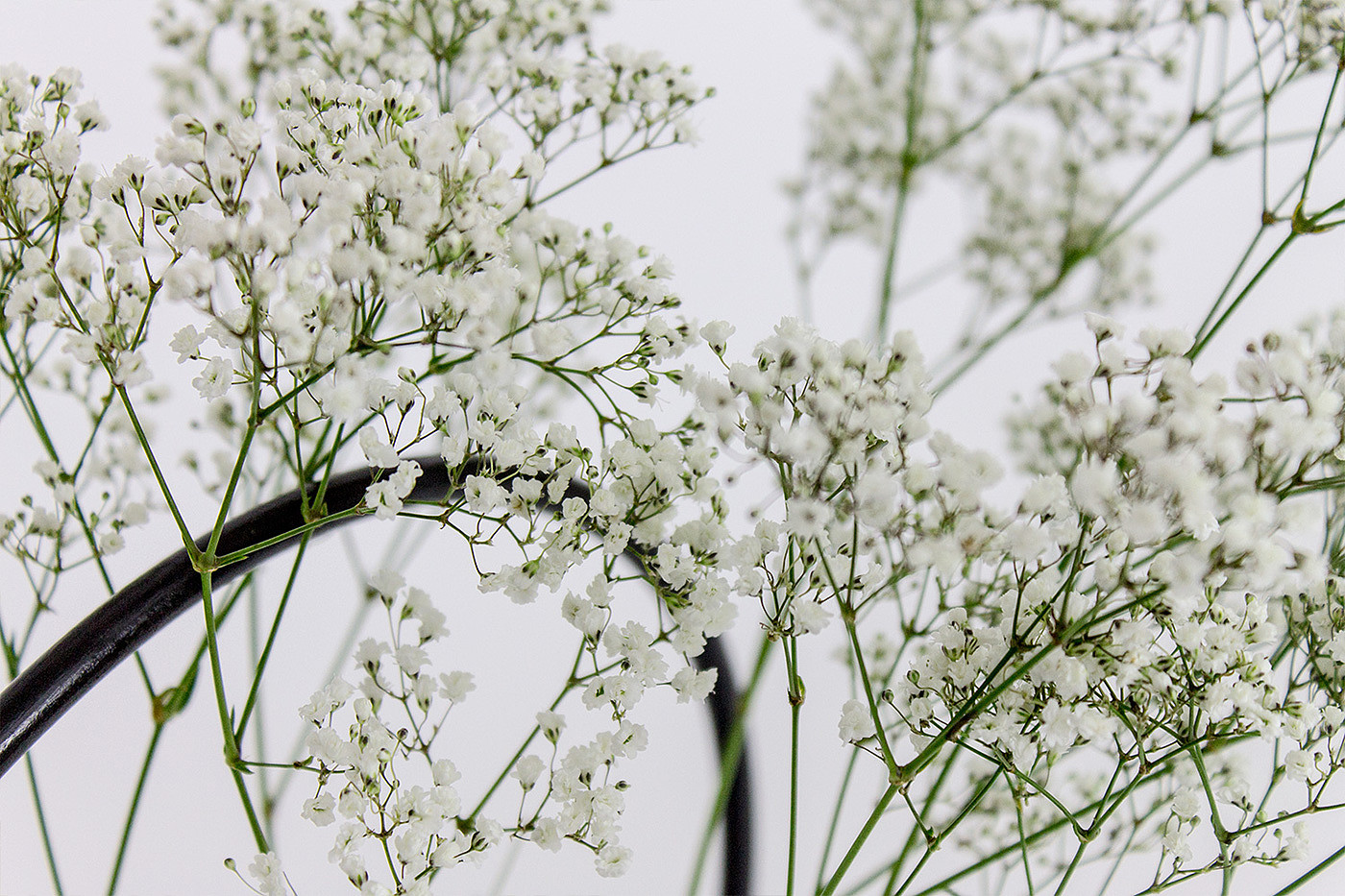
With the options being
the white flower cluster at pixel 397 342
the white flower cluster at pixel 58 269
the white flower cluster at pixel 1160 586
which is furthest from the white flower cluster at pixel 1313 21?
the white flower cluster at pixel 58 269

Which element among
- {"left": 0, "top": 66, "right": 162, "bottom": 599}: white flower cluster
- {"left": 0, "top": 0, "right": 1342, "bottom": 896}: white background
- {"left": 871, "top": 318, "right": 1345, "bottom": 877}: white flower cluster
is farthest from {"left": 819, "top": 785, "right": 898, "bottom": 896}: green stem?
{"left": 0, "top": 0, "right": 1342, "bottom": 896}: white background

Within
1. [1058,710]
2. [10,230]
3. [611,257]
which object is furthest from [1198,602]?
[10,230]

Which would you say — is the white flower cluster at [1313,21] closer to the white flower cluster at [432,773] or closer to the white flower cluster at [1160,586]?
the white flower cluster at [1160,586]

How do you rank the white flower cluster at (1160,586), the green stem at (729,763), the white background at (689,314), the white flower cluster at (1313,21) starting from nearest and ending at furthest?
the white flower cluster at (1160,586) < the white flower cluster at (1313,21) < the green stem at (729,763) < the white background at (689,314)

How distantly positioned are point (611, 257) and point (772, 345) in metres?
0.12

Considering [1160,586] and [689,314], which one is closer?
[1160,586]

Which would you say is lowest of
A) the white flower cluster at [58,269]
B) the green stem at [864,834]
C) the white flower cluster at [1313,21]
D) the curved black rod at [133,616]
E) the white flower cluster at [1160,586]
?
the green stem at [864,834]

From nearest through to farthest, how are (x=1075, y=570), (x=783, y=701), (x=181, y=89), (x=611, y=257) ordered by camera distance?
(x=1075, y=570) → (x=611, y=257) → (x=181, y=89) → (x=783, y=701)

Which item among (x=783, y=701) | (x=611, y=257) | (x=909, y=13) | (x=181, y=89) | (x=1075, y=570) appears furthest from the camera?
(x=783, y=701)

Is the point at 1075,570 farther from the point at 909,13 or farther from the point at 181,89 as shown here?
the point at 909,13

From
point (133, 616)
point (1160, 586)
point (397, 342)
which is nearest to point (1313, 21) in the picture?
point (1160, 586)

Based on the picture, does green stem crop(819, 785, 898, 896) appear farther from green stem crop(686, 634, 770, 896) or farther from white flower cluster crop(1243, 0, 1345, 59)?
white flower cluster crop(1243, 0, 1345, 59)

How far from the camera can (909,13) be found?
0.82m

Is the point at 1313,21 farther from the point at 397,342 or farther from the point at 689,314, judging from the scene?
the point at 689,314
